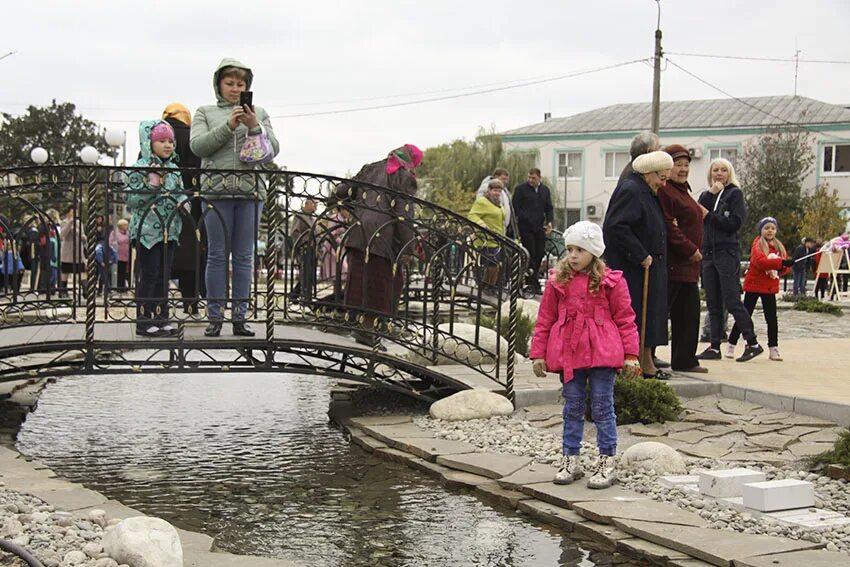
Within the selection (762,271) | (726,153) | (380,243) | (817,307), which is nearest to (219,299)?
(380,243)

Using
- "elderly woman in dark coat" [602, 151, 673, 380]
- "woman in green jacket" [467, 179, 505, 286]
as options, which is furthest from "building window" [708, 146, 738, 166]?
"elderly woman in dark coat" [602, 151, 673, 380]

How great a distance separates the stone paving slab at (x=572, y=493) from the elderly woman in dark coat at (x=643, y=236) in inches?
111

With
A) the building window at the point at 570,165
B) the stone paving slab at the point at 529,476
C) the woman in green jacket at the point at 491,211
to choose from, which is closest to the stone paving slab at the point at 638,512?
the stone paving slab at the point at 529,476

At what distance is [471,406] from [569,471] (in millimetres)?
2302

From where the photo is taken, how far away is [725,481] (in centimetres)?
623

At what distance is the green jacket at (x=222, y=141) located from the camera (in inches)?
353

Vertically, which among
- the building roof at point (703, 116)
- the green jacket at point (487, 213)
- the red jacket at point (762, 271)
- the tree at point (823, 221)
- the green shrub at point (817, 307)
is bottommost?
the green shrub at point (817, 307)

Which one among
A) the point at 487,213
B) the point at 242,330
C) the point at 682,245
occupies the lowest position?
the point at 242,330

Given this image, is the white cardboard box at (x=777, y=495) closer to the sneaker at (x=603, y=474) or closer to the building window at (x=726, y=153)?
the sneaker at (x=603, y=474)

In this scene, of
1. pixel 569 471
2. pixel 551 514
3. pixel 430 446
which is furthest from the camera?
pixel 430 446

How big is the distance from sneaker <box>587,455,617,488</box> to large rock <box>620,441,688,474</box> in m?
0.26

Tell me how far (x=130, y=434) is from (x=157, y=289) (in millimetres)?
1132

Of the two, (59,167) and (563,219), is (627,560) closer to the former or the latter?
(59,167)

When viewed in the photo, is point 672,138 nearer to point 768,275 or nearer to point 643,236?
point 768,275
